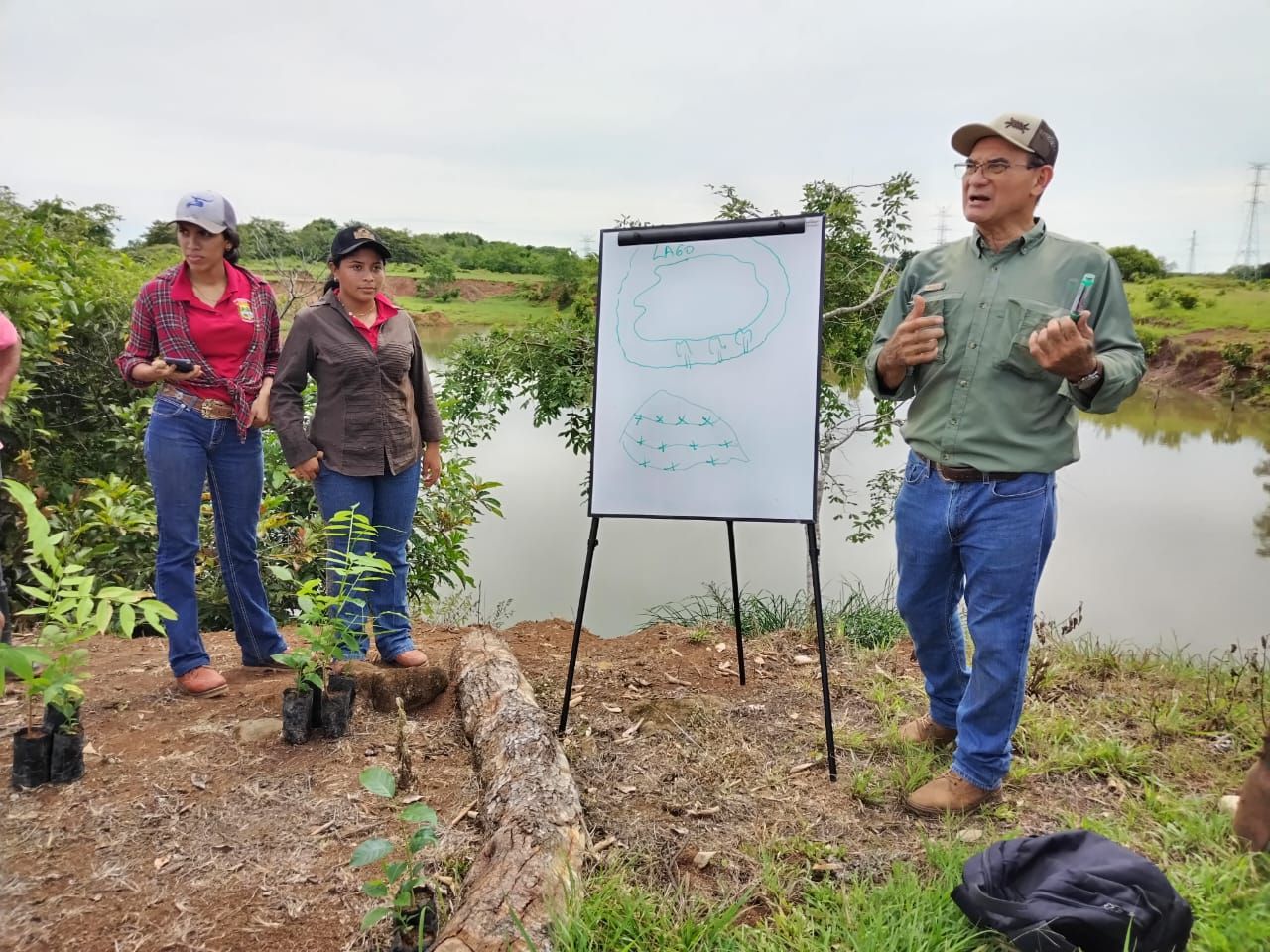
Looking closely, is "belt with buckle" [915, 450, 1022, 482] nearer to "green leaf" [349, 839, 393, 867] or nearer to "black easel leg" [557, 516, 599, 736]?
"black easel leg" [557, 516, 599, 736]

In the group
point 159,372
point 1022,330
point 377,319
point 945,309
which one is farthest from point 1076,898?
point 159,372

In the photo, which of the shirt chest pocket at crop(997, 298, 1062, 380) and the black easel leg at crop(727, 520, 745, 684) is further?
the black easel leg at crop(727, 520, 745, 684)

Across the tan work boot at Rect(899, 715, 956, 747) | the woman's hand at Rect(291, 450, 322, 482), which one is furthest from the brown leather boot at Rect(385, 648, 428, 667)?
the tan work boot at Rect(899, 715, 956, 747)

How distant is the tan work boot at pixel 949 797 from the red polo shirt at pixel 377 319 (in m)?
2.15

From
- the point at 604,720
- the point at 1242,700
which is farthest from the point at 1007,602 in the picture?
the point at 1242,700

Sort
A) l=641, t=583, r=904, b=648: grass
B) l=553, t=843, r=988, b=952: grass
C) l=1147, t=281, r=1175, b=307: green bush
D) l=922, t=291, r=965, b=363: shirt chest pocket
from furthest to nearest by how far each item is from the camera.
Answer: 1. l=1147, t=281, r=1175, b=307: green bush
2. l=641, t=583, r=904, b=648: grass
3. l=922, t=291, r=965, b=363: shirt chest pocket
4. l=553, t=843, r=988, b=952: grass

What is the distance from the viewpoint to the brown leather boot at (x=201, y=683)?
8.38 ft

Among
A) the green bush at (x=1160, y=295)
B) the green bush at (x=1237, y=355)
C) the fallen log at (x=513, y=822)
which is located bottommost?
the fallen log at (x=513, y=822)

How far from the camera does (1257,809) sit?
1896 millimetres

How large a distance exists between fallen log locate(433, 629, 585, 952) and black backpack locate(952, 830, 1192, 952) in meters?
0.87

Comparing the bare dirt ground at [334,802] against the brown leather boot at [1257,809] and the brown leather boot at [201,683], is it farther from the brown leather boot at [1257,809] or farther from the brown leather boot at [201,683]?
the brown leather boot at [1257,809]

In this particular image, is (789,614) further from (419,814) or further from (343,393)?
(419,814)

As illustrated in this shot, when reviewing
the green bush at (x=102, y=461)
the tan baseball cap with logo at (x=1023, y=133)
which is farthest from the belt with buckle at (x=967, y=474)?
the green bush at (x=102, y=461)

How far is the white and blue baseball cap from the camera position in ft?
7.52
